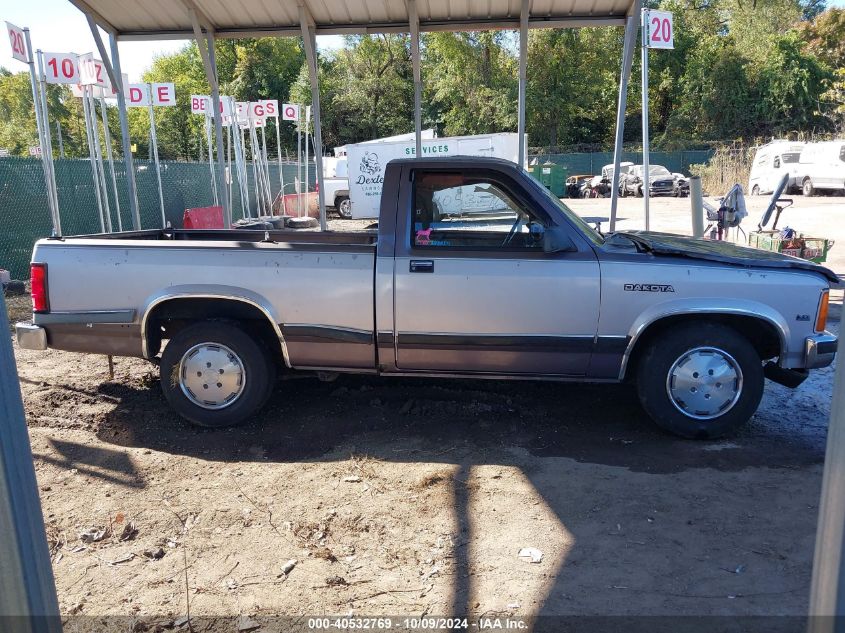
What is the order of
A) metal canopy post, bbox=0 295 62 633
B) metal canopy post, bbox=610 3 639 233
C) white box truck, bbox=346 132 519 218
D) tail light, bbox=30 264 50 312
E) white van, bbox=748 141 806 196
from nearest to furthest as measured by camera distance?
metal canopy post, bbox=0 295 62 633 → tail light, bbox=30 264 50 312 → metal canopy post, bbox=610 3 639 233 → white box truck, bbox=346 132 519 218 → white van, bbox=748 141 806 196

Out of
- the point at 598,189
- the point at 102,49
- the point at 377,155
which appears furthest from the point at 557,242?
the point at 598,189

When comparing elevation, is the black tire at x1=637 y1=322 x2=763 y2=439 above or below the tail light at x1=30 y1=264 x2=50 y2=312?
below

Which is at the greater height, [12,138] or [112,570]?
[12,138]

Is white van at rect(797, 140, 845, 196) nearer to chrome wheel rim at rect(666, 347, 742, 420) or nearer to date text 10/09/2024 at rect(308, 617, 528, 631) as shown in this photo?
chrome wheel rim at rect(666, 347, 742, 420)

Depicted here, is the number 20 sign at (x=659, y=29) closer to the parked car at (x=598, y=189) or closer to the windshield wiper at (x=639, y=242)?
the windshield wiper at (x=639, y=242)

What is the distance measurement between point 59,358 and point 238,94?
44.8 m

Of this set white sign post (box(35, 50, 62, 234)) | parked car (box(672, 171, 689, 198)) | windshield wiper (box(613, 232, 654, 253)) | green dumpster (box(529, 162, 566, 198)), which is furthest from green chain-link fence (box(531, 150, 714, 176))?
windshield wiper (box(613, 232, 654, 253))

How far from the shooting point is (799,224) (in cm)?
1850

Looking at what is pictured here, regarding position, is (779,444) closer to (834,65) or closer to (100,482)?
(100,482)

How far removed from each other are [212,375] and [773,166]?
32.8m

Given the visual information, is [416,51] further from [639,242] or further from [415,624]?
[415,624]

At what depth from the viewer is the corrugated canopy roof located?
7.86 m

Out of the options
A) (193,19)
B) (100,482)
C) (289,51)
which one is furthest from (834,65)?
(100,482)

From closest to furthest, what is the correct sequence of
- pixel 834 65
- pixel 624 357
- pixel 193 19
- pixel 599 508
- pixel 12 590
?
pixel 12 590
pixel 599 508
pixel 624 357
pixel 193 19
pixel 834 65
